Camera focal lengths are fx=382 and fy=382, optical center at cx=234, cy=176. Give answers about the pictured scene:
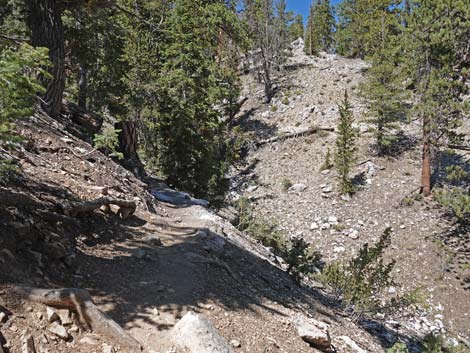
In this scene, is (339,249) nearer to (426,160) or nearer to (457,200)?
(457,200)

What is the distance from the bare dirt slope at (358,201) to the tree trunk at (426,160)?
55 centimetres

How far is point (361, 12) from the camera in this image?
126 ft

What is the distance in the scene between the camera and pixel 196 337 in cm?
347

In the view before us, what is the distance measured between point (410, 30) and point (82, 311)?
1596cm

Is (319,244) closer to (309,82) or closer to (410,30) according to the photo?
(410,30)

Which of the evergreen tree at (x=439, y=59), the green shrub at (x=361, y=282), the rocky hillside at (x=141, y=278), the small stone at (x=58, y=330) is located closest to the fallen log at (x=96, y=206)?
the rocky hillside at (x=141, y=278)

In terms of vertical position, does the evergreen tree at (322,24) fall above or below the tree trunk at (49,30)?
above

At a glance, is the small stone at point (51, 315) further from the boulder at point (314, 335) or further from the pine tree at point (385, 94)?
the pine tree at point (385, 94)

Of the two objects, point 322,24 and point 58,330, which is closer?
point 58,330

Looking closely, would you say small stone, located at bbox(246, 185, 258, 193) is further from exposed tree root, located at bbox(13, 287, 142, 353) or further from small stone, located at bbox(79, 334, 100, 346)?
small stone, located at bbox(79, 334, 100, 346)

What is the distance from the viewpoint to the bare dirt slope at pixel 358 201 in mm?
13055

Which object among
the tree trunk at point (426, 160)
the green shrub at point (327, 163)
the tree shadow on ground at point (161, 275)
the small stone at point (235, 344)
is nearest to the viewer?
the small stone at point (235, 344)

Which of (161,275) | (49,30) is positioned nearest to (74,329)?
(161,275)

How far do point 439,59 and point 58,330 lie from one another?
15973mm
